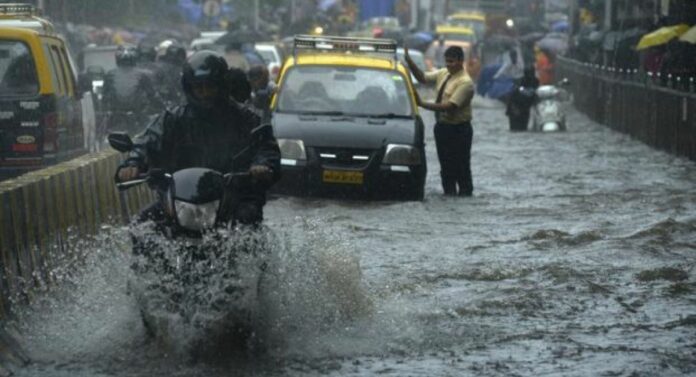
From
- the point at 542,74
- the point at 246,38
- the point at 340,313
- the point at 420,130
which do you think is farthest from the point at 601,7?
the point at 340,313

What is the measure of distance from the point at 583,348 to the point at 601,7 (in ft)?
170

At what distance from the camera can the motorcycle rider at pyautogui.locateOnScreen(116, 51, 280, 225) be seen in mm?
8664

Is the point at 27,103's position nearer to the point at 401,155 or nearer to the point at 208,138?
the point at 401,155

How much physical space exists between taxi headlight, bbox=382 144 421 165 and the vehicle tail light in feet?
10.8

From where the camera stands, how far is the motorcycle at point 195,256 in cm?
824

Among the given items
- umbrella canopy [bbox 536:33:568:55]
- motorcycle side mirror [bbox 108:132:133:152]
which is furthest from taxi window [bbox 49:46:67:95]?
umbrella canopy [bbox 536:33:568:55]

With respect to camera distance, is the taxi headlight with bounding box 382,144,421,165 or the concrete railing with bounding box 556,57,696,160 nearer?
the taxi headlight with bounding box 382,144,421,165

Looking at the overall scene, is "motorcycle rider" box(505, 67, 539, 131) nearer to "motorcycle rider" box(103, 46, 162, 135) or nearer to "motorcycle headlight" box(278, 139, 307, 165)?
"motorcycle rider" box(103, 46, 162, 135)

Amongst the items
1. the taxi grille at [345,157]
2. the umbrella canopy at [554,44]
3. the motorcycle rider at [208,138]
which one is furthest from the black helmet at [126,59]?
the umbrella canopy at [554,44]

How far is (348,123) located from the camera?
18.1m

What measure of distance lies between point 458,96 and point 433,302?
753cm

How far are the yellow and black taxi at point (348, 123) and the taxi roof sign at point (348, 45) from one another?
1 cm

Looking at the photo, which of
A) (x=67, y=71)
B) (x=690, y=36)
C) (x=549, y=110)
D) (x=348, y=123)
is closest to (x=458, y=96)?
(x=348, y=123)

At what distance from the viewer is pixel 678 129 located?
87.6 ft
